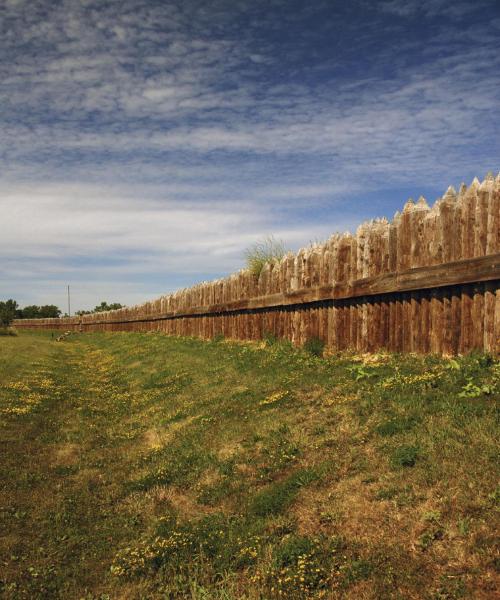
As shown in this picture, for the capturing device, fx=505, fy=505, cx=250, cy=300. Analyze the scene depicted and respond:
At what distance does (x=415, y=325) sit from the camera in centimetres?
968

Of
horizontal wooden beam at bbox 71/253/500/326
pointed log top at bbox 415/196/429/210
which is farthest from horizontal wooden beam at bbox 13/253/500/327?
pointed log top at bbox 415/196/429/210

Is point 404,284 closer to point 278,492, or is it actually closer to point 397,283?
point 397,283

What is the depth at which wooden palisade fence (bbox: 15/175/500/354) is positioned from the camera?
834cm

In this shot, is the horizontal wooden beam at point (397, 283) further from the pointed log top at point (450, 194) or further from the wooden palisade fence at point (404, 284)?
the pointed log top at point (450, 194)

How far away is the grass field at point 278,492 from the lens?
4598 mm

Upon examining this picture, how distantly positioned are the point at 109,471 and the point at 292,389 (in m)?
3.62

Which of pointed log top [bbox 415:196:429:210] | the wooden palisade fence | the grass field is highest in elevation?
pointed log top [bbox 415:196:429:210]

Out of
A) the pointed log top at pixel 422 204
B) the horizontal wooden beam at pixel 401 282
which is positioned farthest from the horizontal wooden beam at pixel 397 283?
the pointed log top at pixel 422 204

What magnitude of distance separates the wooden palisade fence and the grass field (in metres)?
0.61

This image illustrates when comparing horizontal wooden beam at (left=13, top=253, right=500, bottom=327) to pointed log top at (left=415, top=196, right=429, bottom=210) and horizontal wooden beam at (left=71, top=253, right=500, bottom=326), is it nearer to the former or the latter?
horizontal wooden beam at (left=71, top=253, right=500, bottom=326)

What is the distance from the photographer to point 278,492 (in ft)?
20.4

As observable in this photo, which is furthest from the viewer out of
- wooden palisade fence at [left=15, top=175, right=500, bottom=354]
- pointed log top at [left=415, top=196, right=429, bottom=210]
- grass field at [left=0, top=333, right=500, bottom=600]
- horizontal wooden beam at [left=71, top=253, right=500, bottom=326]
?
pointed log top at [left=415, top=196, right=429, bottom=210]

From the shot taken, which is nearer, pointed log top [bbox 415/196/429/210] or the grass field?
the grass field

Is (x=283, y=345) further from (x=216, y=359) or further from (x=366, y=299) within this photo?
(x=366, y=299)
